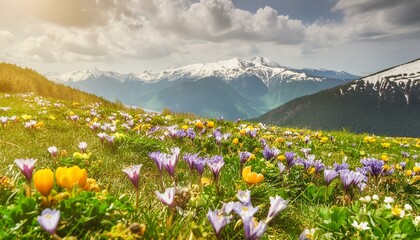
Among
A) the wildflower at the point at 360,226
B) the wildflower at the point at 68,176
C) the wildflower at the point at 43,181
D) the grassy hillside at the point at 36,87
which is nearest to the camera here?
the wildflower at the point at 43,181

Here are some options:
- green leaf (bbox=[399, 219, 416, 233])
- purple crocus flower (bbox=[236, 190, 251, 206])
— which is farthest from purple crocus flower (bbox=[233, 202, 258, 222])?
green leaf (bbox=[399, 219, 416, 233])

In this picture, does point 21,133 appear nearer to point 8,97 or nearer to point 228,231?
point 228,231

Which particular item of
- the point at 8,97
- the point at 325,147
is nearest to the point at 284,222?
the point at 325,147

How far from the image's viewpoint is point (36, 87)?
2425 centimetres

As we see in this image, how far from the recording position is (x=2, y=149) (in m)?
5.90

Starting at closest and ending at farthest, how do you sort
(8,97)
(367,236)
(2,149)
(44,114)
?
(367,236) < (2,149) < (44,114) < (8,97)

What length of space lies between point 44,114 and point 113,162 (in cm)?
784

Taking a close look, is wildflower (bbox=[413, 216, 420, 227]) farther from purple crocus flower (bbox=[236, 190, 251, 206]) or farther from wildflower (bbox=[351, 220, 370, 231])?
purple crocus flower (bbox=[236, 190, 251, 206])

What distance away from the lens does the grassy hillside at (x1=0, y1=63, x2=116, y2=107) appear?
23.1 metres

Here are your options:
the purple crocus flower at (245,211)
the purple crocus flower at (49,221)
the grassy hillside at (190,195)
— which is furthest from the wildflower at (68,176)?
the purple crocus flower at (245,211)

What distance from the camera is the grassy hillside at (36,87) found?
23141 millimetres

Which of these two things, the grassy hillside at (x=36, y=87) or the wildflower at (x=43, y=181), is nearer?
the wildflower at (x=43, y=181)

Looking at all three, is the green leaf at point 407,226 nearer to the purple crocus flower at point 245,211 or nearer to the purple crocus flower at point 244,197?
the purple crocus flower at point 244,197

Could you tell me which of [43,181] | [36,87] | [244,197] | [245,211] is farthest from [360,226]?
→ [36,87]
